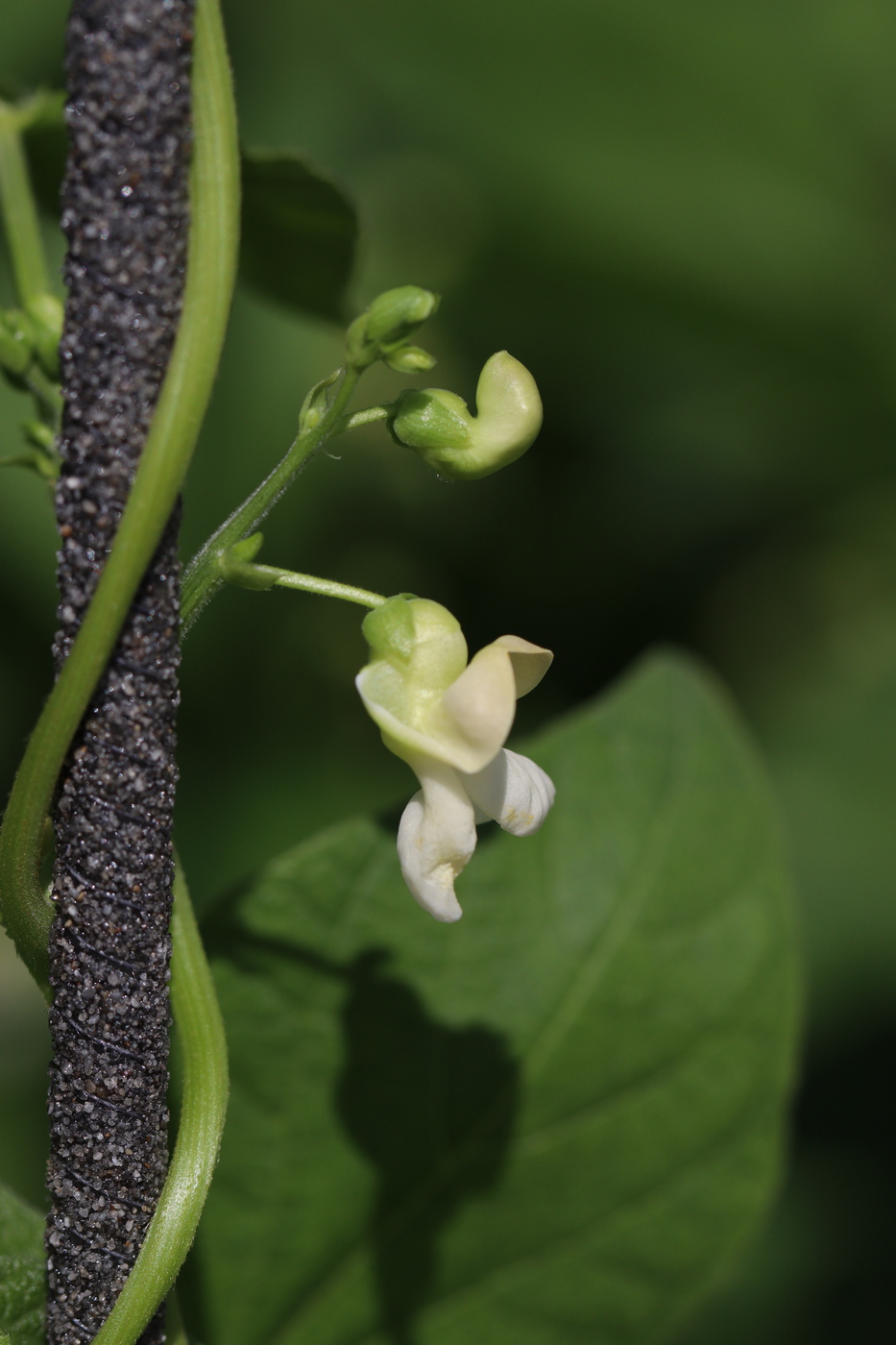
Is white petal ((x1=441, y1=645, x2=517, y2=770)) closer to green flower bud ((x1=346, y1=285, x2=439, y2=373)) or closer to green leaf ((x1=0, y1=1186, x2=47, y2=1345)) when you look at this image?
green flower bud ((x1=346, y1=285, x2=439, y2=373))

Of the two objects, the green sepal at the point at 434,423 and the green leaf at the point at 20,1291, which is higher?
the green sepal at the point at 434,423

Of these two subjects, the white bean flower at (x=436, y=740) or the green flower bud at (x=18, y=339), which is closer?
the white bean flower at (x=436, y=740)

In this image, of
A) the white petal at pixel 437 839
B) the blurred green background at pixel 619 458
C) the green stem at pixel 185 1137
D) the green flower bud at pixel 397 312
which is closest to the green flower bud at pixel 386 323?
the green flower bud at pixel 397 312

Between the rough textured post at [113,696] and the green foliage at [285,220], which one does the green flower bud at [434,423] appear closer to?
the rough textured post at [113,696]

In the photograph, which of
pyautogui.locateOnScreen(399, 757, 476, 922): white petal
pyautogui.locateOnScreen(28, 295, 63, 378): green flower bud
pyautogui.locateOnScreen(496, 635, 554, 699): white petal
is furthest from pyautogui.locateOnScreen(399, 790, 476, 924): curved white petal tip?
pyautogui.locateOnScreen(28, 295, 63, 378): green flower bud

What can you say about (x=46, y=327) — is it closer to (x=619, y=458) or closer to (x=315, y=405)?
(x=315, y=405)

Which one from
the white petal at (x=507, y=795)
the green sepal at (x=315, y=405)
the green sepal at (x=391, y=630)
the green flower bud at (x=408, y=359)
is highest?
the green flower bud at (x=408, y=359)

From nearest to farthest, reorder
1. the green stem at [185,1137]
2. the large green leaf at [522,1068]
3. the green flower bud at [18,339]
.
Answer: the green stem at [185,1137]
the green flower bud at [18,339]
the large green leaf at [522,1068]
